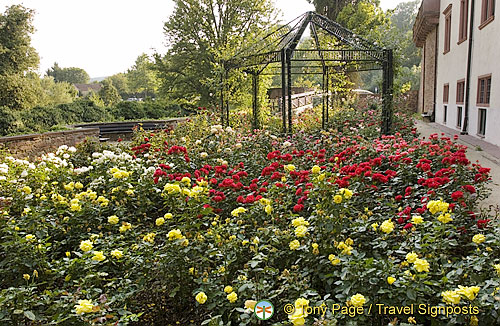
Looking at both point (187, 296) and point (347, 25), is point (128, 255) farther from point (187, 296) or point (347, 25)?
point (347, 25)

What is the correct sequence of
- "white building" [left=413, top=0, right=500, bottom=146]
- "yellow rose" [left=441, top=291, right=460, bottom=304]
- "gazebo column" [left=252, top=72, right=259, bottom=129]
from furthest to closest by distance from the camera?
"gazebo column" [left=252, top=72, right=259, bottom=129] → "white building" [left=413, top=0, right=500, bottom=146] → "yellow rose" [left=441, top=291, right=460, bottom=304]

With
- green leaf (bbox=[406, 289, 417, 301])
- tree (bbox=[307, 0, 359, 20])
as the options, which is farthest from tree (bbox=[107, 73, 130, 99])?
green leaf (bbox=[406, 289, 417, 301])

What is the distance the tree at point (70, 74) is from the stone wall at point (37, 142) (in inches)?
3499

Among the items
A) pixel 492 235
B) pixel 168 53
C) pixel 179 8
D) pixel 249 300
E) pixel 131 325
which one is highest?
pixel 179 8

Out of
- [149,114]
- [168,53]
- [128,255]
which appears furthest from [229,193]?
[168,53]

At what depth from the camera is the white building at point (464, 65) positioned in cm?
842

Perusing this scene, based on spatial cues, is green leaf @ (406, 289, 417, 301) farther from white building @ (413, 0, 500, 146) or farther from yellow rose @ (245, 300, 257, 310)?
white building @ (413, 0, 500, 146)

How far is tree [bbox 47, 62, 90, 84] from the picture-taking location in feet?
294

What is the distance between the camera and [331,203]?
99.5 inches

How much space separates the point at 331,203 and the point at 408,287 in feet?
2.54

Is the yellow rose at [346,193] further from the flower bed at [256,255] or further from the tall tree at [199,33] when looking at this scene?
the tall tree at [199,33]

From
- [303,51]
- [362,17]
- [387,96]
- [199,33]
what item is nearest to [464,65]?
[387,96]

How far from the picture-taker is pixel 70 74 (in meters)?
92.9

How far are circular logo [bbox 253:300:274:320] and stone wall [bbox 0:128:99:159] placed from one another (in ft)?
25.6
